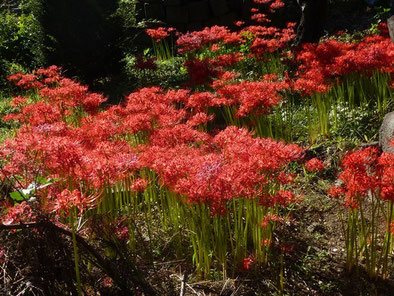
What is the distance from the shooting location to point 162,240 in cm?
347

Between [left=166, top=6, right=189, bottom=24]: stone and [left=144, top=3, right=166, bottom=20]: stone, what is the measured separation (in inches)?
7.3

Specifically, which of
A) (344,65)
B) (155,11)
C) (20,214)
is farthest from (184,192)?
(155,11)

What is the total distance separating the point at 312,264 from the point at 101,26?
6899 millimetres

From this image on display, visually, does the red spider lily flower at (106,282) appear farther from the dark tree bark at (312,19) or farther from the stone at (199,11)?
the stone at (199,11)

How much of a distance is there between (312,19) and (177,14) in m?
4.34

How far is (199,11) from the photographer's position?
10438 millimetres

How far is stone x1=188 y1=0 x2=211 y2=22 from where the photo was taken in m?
10.4

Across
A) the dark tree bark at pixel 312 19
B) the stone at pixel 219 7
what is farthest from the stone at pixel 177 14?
the dark tree bark at pixel 312 19

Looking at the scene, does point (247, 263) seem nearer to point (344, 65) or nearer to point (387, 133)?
point (387, 133)

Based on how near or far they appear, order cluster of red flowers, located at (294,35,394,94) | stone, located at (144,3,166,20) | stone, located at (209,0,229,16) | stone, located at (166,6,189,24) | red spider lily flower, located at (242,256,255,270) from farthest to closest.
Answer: stone, located at (144,3,166,20), stone, located at (166,6,189,24), stone, located at (209,0,229,16), cluster of red flowers, located at (294,35,394,94), red spider lily flower, located at (242,256,255,270)

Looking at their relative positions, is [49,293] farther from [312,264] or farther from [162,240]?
[312,264]

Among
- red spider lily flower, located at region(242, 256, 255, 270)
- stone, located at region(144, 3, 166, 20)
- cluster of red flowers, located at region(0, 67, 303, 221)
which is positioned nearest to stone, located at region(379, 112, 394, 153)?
cluster of red flowers, located at region(0, 67, 303, 221)

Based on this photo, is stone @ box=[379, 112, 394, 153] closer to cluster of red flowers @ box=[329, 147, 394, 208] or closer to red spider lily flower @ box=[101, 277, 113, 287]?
cluster of red flowers @ box=[329, 147, 394, 208]

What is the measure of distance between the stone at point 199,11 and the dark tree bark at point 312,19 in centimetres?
365
